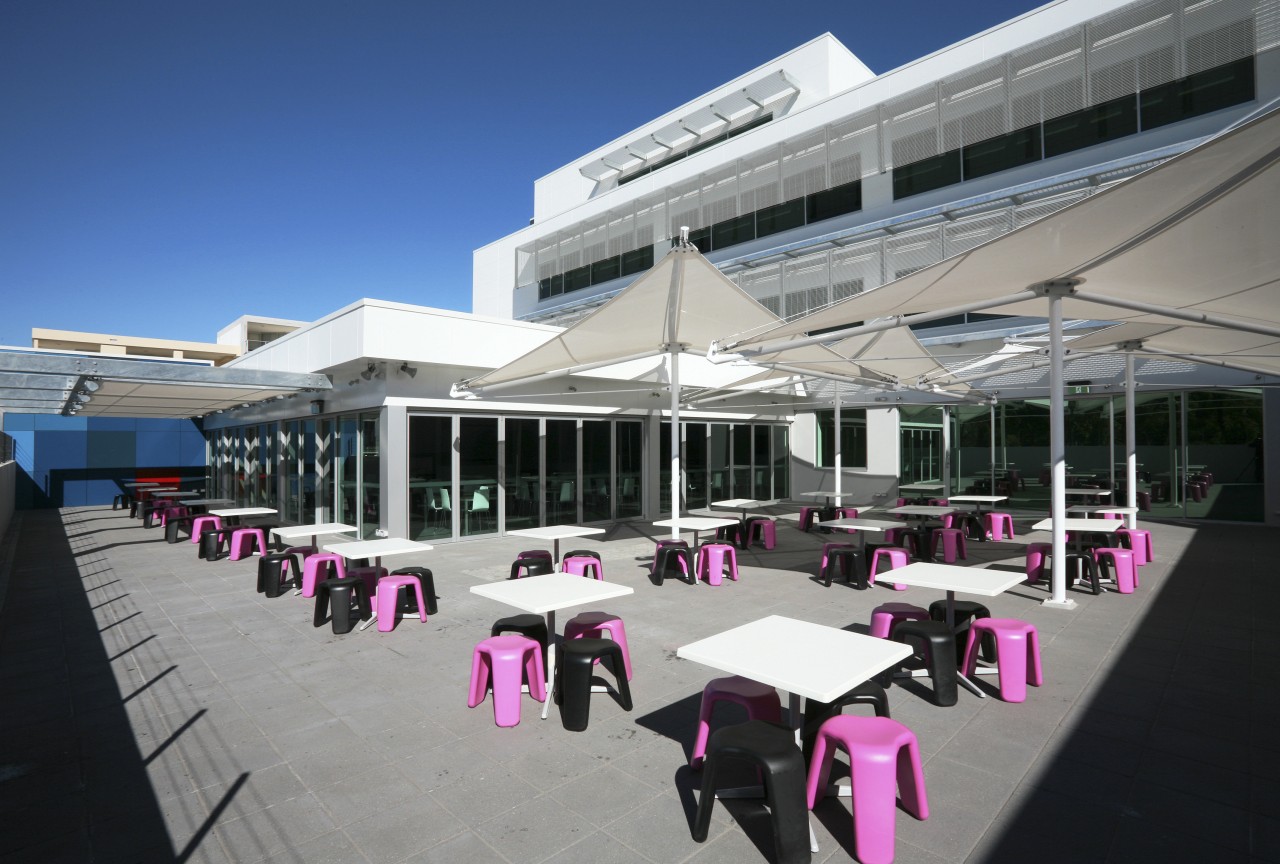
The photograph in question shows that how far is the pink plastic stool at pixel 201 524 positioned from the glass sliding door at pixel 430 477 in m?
3.17

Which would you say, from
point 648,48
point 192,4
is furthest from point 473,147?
point 192,4

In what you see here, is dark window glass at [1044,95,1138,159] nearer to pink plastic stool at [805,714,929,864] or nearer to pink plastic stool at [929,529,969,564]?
pink plastic stool at [929,529,969,564]

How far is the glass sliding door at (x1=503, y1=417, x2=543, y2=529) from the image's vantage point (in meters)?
12.0

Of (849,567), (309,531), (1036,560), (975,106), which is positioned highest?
(975,106)

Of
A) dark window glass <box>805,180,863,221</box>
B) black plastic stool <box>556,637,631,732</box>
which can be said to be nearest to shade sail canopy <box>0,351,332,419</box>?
black plastic stool <box>556,637,631,732</box>

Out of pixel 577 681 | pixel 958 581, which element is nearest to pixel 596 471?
pixel 958 581

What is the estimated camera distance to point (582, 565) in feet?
24.1

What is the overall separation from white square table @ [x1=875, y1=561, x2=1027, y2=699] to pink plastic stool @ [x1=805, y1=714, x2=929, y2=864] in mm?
1789

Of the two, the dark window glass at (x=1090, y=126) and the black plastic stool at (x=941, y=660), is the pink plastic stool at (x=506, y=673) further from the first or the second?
the dark window glass at (x=1090, y=126)

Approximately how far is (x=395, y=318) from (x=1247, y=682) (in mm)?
10084

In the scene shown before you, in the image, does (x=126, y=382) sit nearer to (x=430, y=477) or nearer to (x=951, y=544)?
(x=430, y=477)

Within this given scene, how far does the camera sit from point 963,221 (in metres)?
15.6

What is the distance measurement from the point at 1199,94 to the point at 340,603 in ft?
55.8

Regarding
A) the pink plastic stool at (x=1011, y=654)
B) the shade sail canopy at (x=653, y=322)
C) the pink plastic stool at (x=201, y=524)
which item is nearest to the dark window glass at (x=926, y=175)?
the shade sail canopy at (x=653, y=322)
